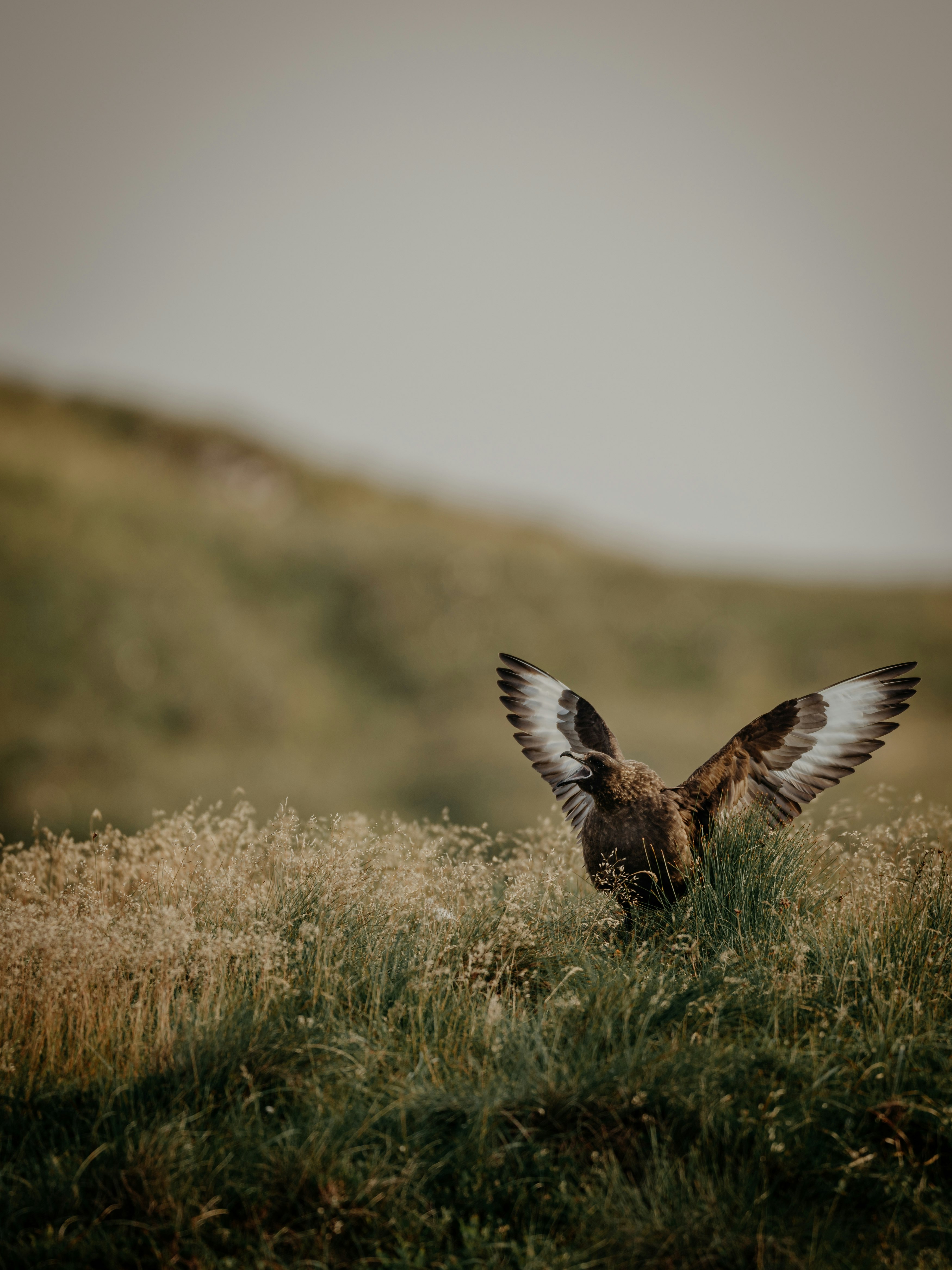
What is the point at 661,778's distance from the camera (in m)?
4.53

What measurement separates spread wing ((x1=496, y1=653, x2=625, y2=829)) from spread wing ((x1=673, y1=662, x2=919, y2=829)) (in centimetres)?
61

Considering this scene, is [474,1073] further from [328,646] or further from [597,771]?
[328,646]

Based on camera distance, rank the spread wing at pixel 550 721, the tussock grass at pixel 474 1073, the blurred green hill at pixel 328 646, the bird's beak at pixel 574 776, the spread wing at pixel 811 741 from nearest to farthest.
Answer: the tussock grass at pixel 474 1073
the bird's beak at pixel 574 776
the spread wing at pixel 811 741
the spread wing at pixel 550 721
the blurred green hill at pixel 328 646

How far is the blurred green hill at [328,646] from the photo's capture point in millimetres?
33969

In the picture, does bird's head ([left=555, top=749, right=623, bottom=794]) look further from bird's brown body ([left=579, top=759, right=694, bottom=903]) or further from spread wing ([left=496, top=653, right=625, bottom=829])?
spread wing ([left=496, top=653, right=625, bottom=829])

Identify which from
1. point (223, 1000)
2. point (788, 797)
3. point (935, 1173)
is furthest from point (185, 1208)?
point (788, 797)

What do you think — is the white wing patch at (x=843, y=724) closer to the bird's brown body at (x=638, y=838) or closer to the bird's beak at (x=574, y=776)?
the bird's brown body at (x=638, y=838)

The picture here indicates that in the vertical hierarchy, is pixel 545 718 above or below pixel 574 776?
above

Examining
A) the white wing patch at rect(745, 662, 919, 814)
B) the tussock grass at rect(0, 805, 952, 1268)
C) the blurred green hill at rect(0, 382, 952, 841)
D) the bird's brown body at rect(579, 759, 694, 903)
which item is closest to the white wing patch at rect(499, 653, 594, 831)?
the bird's brown body at rect(579, 759, 694, 903)

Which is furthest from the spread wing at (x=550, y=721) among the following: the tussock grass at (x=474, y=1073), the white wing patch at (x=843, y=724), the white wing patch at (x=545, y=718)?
the white wing patch at (x=843, y=724)

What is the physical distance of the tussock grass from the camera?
2.71m

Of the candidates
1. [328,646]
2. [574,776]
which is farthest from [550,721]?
[328,646]

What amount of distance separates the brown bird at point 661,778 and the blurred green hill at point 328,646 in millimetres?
25663

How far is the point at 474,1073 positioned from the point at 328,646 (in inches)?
1638
